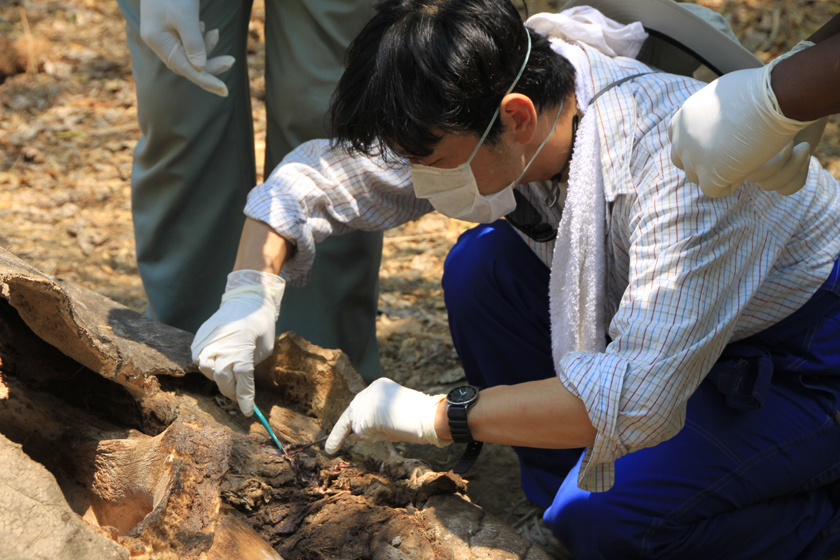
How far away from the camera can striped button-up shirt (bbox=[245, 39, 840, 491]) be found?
1.28 metres

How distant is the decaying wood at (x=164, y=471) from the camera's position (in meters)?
1.13

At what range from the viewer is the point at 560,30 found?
1756 millimetres

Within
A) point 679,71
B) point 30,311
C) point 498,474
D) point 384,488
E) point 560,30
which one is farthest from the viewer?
point 498,474

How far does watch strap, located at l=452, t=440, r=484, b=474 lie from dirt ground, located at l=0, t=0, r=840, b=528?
19.0 inches

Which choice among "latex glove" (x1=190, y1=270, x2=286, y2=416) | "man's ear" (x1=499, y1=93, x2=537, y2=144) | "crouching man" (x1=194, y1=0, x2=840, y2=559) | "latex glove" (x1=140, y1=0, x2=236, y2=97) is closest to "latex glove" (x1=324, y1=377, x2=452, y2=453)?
"crouching man" (x1=194, y1=0, x2=840, y2=559)

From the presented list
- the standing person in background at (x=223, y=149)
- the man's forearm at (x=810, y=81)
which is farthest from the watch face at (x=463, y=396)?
the standing person in background at (x=223, y=149)

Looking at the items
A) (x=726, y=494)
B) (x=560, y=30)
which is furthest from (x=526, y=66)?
(x=726, y=494)

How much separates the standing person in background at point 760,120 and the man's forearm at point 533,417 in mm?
471

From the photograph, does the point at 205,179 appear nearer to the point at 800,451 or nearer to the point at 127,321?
the point at 127,321

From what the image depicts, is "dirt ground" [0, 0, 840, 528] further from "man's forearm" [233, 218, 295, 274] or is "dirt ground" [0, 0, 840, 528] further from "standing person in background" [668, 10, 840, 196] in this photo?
"standing person in background" [668, 10, 840, 196]

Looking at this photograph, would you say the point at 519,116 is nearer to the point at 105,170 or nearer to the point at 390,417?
the point at 390,417

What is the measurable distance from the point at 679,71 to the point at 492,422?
1.12 m

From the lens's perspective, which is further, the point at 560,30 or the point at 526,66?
the point at 560,30

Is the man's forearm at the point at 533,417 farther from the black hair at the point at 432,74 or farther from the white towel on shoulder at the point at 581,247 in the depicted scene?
the black hair at the point at 432,74
